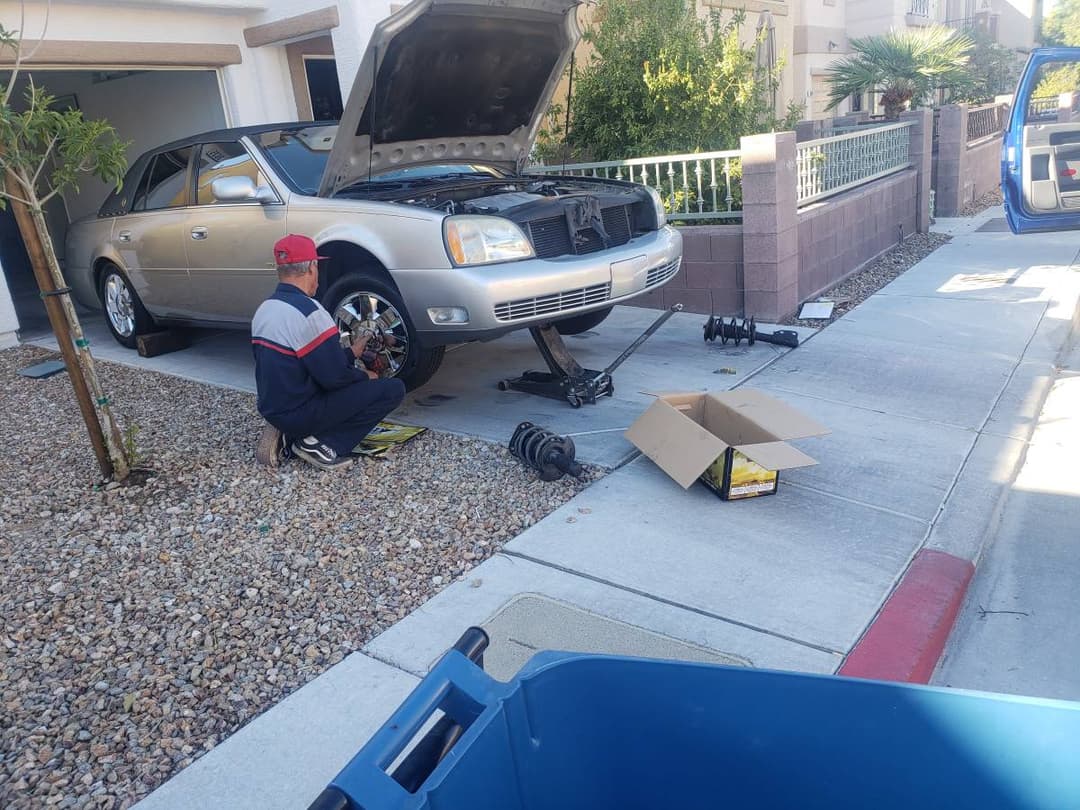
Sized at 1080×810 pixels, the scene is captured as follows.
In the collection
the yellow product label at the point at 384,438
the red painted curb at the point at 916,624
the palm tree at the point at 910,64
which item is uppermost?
the palm tree at the point at 910,64

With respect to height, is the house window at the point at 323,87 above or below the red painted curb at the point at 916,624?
above

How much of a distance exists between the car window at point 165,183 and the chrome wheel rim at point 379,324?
6.53 ft

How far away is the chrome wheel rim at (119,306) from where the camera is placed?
24.8ft

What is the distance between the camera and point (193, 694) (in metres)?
3.09

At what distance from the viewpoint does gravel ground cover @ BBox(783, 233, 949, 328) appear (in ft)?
27.4

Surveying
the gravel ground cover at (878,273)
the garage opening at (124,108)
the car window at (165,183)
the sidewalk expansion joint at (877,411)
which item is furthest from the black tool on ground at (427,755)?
the garage opening at (124,108)

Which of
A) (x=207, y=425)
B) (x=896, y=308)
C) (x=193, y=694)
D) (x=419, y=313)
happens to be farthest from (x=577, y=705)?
(x=896, y=308)

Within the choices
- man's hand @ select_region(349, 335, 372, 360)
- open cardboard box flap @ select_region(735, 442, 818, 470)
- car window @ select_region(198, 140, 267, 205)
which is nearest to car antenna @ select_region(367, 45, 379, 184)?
car window @ select_region(198, 140, 267, 205)

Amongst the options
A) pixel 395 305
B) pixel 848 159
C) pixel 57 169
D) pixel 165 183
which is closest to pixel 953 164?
pixel 848 159

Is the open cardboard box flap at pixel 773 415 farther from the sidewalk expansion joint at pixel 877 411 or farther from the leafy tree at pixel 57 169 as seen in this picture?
the leafy tree at pixel 57 169

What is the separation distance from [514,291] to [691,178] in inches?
167

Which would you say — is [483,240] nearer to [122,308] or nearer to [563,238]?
[563,238]

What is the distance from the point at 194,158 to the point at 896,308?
616 centimetres

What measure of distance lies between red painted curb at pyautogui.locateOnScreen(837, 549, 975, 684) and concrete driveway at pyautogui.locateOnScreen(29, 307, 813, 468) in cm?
169
